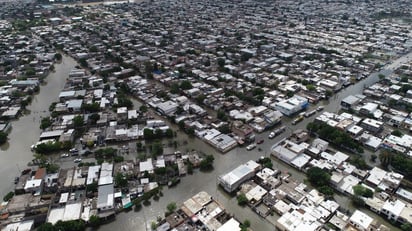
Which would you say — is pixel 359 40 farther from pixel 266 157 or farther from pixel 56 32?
pixel 56 32

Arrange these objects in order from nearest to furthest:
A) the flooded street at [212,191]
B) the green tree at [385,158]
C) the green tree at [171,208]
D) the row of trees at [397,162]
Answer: the flooded street at [212,191] → the green tree at [171,208] → the row of trees at [397,162] → the green tree at [385,158]

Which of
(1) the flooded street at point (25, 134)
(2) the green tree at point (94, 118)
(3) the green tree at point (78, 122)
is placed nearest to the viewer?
(1) the flooded street at point (25, 134)

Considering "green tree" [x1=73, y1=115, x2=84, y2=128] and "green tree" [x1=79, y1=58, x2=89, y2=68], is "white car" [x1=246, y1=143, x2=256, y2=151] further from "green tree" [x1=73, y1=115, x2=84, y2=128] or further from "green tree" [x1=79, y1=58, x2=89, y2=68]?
"green tree" [x1=79, y1=58, x2=89, y2=68]

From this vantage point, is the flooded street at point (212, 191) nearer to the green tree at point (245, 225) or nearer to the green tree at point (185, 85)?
the green tree at point (245, 225)

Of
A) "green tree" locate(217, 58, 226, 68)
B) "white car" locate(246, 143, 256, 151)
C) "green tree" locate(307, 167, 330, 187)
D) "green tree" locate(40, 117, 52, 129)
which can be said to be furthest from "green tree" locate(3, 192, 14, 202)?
"green tree" locate(217, 58, 226, 68)

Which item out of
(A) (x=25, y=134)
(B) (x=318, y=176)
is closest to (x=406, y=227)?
(B) (x=318, y=176)

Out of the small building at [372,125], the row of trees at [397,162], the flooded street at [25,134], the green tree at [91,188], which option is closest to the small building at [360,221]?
the row of trees at [397,162]

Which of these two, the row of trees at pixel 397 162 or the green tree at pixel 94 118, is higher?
the row of trees at pixel 397 162

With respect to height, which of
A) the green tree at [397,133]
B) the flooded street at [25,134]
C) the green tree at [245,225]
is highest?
the green tree at [397,133]
